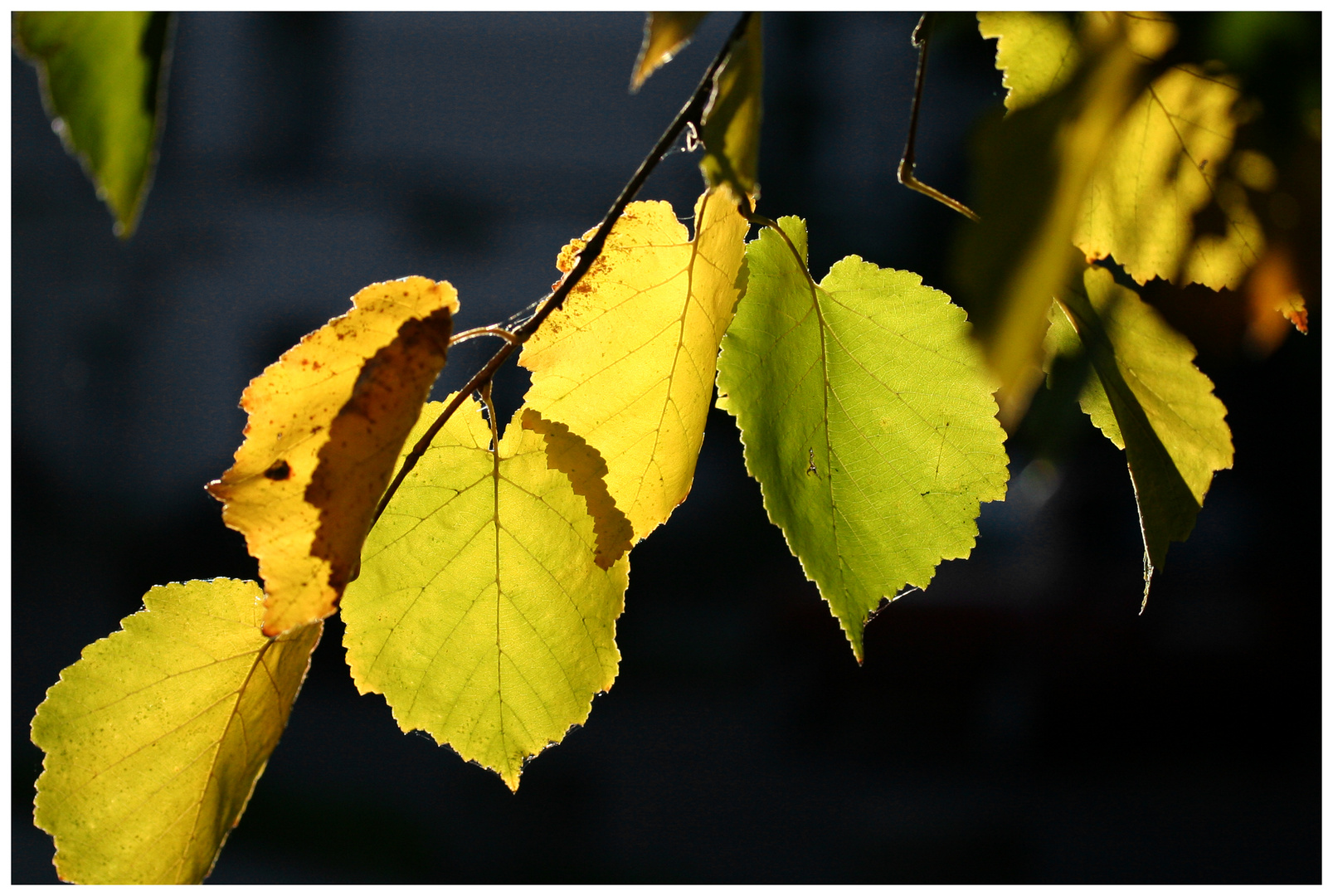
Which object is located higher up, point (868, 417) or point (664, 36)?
point (664, 36)

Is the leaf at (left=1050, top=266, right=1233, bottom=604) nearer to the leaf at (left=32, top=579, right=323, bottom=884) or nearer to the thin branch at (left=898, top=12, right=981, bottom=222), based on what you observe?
the thin branch at (left=898, top=12, right=981, bottom=222)

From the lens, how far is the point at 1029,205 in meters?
0.23

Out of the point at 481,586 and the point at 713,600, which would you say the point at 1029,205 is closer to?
the point at 481,586

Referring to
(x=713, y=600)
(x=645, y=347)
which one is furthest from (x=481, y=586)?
(x=713, y=600)

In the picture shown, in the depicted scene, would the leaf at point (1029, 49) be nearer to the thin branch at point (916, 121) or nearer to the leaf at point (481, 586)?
the thin branch at point (916, 121)

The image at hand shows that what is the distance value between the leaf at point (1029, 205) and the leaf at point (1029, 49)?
0.17 meters

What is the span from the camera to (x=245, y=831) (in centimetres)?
474

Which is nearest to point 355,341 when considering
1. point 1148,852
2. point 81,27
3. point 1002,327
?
point 81,27

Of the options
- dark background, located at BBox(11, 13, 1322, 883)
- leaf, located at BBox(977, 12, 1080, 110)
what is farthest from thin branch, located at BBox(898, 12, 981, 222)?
dark background, located at BBox(11, 13, 1322, 883)

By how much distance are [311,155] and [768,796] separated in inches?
262

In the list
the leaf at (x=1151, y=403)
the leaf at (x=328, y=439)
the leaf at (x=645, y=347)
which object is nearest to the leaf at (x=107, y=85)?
the leaf at (x=328, y=439)

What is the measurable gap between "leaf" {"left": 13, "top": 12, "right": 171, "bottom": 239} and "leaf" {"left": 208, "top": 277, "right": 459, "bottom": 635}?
0.13 metres

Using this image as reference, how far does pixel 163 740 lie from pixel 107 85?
0.37 meters

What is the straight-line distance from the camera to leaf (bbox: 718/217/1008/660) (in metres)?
0.51
